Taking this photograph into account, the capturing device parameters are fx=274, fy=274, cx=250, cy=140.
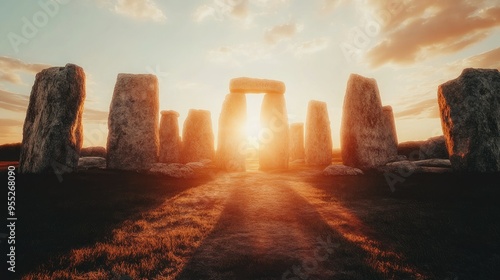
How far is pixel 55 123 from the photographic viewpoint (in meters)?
7.84

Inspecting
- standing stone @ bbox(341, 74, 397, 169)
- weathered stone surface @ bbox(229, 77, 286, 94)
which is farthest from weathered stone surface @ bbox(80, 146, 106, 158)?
standing stone @ bbox(341, 74, 397, 169)

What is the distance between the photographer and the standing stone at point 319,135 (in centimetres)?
1645

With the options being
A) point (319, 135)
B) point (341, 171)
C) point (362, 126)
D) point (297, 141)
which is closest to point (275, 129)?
point (319, 135)

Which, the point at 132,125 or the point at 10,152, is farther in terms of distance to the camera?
the point at 10,152

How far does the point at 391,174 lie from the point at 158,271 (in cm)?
873

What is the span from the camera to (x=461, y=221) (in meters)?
4.26

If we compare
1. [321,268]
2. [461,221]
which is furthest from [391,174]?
[321,268]

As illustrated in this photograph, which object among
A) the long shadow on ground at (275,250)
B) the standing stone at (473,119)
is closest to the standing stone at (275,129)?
the standing stone at (473,119)

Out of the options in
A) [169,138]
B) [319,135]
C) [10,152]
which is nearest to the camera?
[10,152]

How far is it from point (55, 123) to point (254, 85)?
8.47 metres

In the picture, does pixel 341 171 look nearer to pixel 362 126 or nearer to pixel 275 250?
pixel 362 126

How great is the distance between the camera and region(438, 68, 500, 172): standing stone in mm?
8266

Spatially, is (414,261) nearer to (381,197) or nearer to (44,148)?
(381,197)

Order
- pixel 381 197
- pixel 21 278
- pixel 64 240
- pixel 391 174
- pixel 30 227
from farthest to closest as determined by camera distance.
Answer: pixel 391 174 → pixel 381 197 → pixel 30 227 → pixel 64 240 → pixel 21 278
